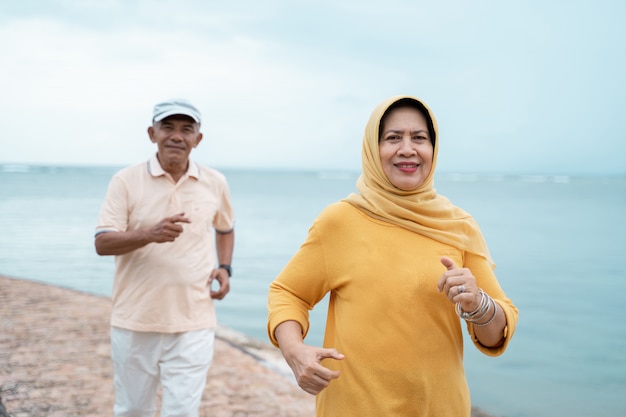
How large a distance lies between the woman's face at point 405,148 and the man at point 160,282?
199 centimetres

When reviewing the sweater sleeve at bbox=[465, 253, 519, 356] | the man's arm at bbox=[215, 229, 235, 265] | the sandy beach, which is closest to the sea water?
the sandy beach

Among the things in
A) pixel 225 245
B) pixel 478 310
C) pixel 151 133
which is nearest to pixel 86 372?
pixel 225 245

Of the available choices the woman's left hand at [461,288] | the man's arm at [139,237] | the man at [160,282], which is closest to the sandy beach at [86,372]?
the man at [160,282]

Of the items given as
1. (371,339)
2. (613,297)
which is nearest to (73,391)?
(371,339)

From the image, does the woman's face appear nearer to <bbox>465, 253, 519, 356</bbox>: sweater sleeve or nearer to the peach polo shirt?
<bbox>465, 253, 519, 356</bbox>: sweater sleeve

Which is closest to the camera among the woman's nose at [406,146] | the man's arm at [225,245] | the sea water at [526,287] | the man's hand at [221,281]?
the woman's nose at [406,146]

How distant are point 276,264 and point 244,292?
3.77 metres

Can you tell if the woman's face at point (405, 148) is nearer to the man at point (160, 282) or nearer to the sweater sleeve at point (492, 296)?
the sweater sleeve at point (492, 296)

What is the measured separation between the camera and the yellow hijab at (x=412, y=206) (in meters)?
2.34

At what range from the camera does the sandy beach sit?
5.96 meters

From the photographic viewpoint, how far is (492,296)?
2340 millimetres

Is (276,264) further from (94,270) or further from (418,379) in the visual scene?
(418,379)

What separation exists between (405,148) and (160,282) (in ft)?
7.50

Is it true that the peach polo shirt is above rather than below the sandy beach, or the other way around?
above
